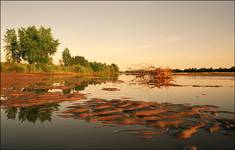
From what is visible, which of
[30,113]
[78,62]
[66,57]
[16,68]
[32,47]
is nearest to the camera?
[30,113]

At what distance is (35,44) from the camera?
66.6 meters

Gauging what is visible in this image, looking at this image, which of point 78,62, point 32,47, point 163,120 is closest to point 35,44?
point 32,47

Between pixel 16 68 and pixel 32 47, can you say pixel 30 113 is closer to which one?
pixel 16 68

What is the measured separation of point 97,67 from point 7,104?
495 feet

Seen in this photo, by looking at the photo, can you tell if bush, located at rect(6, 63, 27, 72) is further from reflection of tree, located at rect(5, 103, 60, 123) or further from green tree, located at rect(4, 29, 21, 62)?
reflection of tree, located at rect(5, 103, 60, 123)

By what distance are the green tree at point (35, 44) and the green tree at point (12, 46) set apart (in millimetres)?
1999

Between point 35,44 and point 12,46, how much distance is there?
926 cm

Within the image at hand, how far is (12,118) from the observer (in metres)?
9.84

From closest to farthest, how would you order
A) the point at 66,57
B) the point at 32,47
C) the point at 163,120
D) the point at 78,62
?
the point at 163,120
the point at 32,47
the point at 66,57
the point at 78,62

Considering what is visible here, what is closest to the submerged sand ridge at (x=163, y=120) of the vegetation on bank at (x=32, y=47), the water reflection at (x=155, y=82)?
the water reflection at (x=155, y=82)

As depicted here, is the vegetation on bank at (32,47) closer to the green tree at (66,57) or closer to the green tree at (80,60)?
the green tree at (66,57)

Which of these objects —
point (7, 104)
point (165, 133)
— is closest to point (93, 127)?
point (165, 133)

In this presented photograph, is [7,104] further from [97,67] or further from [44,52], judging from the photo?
[97,67]

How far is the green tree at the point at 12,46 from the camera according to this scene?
6872 cm
